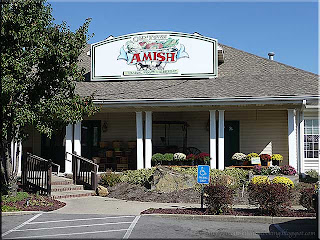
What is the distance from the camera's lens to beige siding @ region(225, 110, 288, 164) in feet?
62.2

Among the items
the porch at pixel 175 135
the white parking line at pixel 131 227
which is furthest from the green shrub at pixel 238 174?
the white parking line at pixel 131 227

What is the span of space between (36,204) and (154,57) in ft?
31.2

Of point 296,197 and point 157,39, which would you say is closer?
point 296,197

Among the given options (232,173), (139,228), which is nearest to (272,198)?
(139,228)

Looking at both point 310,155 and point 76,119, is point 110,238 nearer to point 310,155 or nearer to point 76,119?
point 76,119

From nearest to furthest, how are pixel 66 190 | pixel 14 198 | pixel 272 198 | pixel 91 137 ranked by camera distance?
pixel 272 198, pixel 14 198, pixel 66 190, pixel 91 137

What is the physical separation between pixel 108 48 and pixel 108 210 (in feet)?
32.1

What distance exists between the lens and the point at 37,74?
1285 cm

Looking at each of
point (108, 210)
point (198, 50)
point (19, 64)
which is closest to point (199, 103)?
point (198, 50)

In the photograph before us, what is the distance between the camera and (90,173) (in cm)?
1722

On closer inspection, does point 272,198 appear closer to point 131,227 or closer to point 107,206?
point 131,227

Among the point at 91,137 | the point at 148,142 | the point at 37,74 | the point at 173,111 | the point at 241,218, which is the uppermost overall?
the point at 37,74

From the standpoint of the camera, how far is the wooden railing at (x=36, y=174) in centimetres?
1441

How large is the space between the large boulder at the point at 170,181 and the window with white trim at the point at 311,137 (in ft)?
23.1
